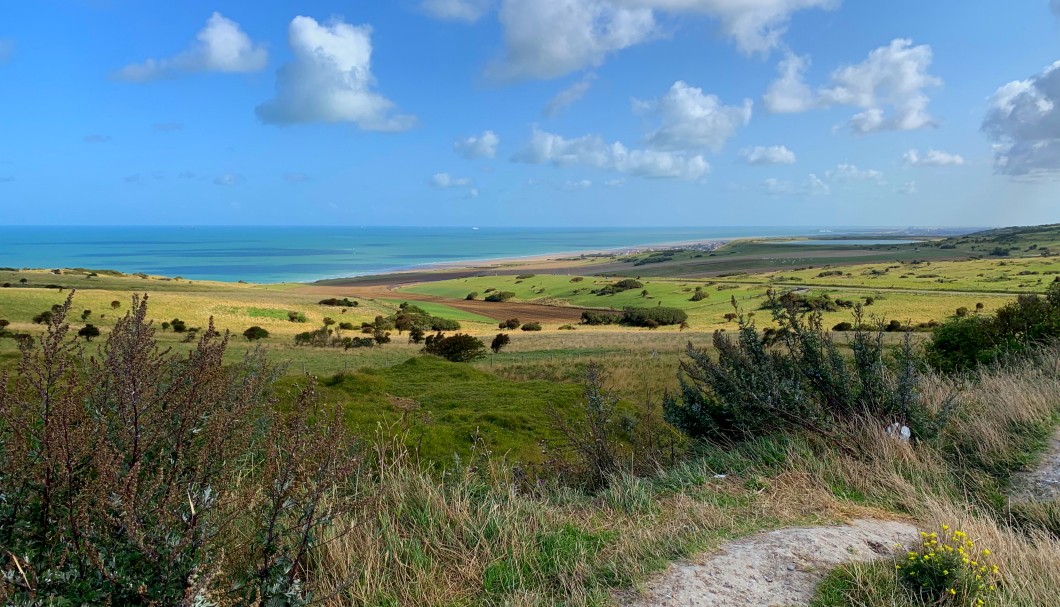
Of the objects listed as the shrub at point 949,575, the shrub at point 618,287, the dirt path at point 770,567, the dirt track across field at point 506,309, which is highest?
the shrub at point 949,575

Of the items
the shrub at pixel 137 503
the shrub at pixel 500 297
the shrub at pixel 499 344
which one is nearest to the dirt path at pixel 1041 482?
the shrub at pixel 137 503

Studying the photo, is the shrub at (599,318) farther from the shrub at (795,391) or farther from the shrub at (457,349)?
the shrub at (795,391)

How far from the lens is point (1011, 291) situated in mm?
59562

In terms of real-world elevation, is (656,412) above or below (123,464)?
below

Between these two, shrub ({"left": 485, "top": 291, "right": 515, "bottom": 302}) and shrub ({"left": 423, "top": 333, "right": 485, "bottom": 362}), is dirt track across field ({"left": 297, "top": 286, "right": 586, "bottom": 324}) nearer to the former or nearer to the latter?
shrub ({"left": 485, "top": 291, "right": 515, "bottom": 302})

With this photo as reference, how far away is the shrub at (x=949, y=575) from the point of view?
336cm

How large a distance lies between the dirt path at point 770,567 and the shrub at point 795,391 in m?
2.09

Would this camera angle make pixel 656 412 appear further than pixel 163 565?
Yes

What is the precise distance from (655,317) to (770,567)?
2305 inches

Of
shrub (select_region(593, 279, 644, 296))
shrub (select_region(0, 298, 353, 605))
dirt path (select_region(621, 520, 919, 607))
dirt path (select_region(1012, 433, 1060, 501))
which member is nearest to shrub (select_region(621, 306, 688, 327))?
shrub (select_region(593, 279, 644, 296))

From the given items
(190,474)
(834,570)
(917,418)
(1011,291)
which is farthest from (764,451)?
(1011,291)

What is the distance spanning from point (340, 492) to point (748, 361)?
507 centimetres

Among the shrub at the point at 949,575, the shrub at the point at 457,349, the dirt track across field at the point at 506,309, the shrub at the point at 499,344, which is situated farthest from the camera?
the dirt track across field at the point at 506,309

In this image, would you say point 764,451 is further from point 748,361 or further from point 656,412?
point 656,412
